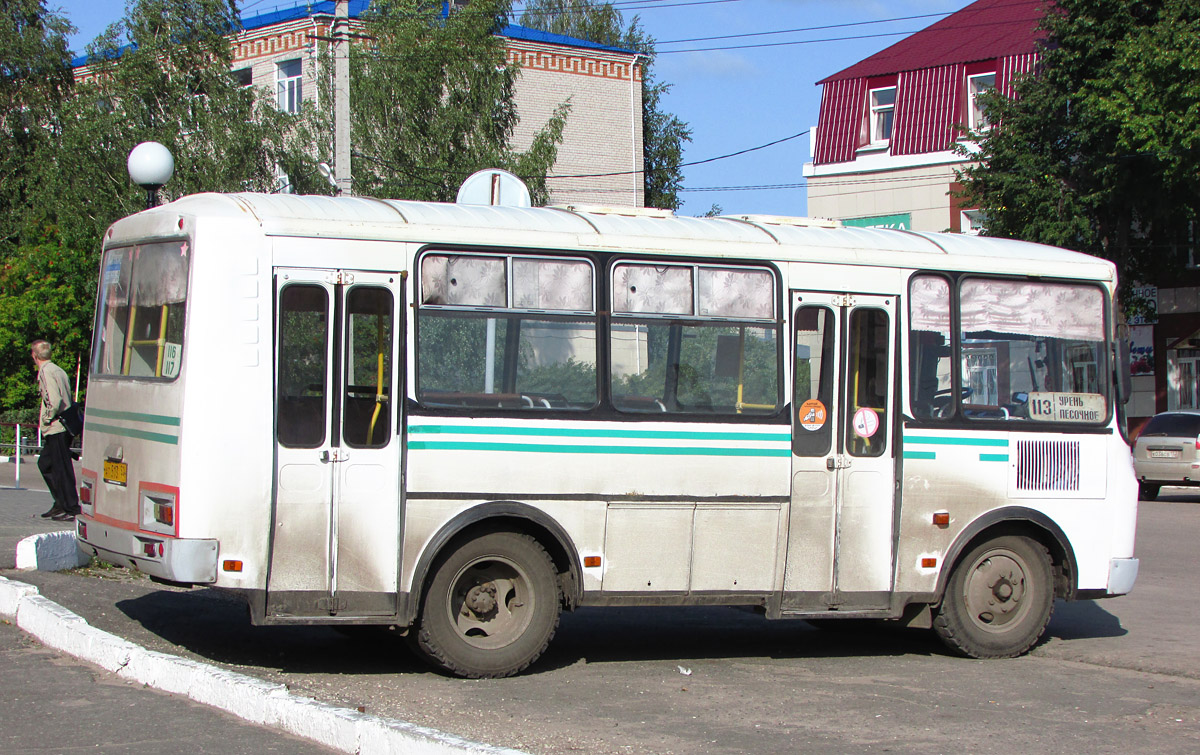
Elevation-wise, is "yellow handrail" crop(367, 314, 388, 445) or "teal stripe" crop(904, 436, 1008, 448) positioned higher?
"yellow handrail" crop(367, 314, 388, 445)

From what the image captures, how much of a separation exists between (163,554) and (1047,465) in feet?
19.7

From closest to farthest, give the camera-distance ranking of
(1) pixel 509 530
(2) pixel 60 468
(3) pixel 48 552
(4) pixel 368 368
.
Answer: (4) pixel 368 368
(1) pixel 509 530
(3) pixel 48 552
(2) pixel 60 468

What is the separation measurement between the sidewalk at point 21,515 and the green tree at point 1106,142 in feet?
72.9

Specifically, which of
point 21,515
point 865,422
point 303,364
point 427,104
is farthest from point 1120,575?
point 427,104

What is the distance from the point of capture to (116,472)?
26.9 feet

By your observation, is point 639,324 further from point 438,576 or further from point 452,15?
point 452,15

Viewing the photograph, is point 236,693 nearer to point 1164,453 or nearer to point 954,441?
point 954,441

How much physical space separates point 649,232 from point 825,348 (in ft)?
4.76

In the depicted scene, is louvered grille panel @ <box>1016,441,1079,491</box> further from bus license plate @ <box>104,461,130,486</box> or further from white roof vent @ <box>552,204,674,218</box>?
bus license plate @ <box>104,461,130,486</box>

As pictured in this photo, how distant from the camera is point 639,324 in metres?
8.48

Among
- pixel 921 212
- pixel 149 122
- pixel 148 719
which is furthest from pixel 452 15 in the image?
pixel 148 719

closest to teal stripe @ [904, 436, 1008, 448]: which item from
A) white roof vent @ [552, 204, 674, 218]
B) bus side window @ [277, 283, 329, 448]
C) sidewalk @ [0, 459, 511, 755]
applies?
white roof vent @ [552, 204, 674, 218]

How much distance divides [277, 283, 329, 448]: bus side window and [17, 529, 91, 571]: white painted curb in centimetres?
415

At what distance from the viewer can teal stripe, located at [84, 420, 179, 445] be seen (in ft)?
25.0
